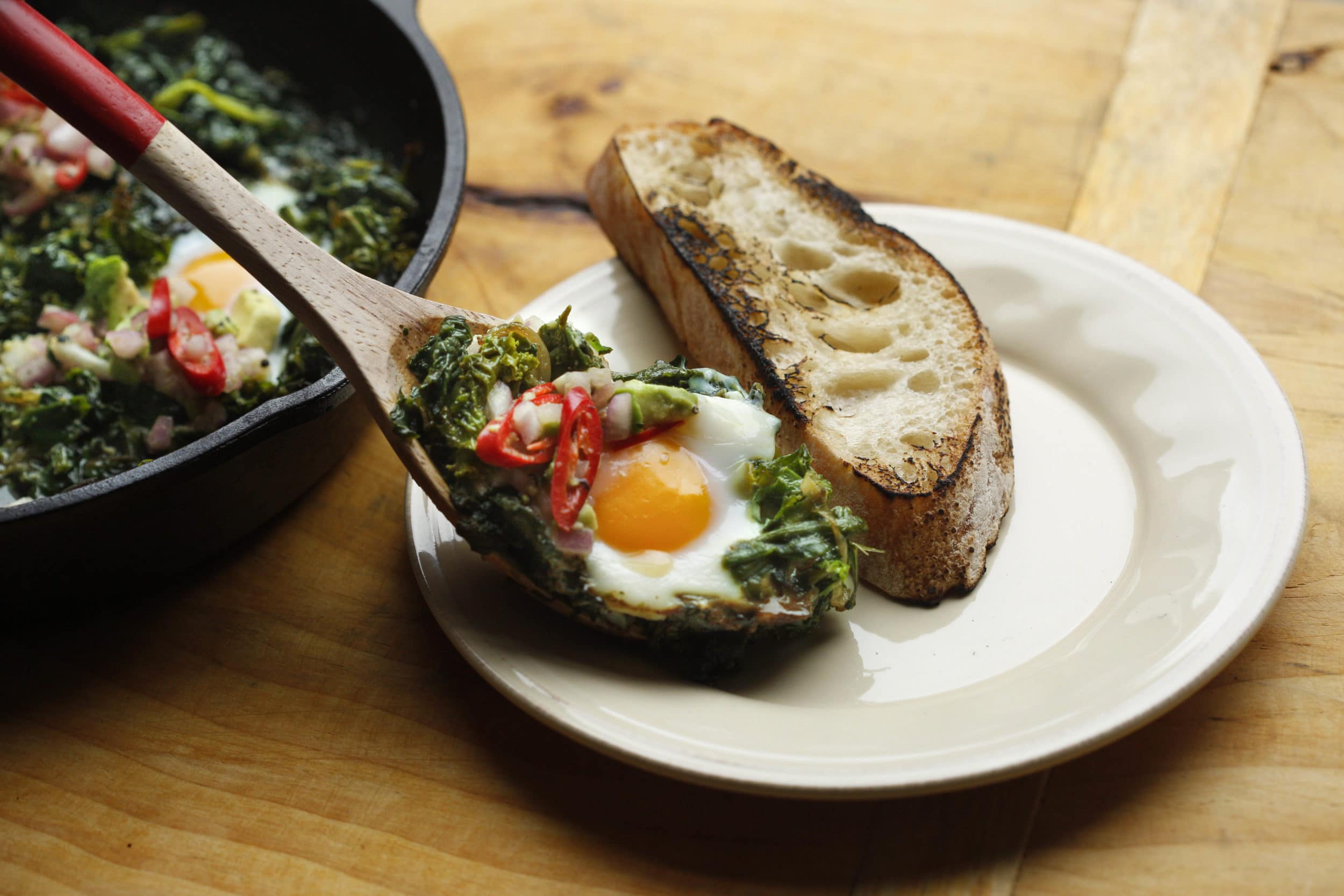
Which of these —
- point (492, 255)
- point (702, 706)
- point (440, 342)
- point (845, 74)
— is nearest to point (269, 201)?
point (492, 255)

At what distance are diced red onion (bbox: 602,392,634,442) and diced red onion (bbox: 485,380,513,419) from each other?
195 mm

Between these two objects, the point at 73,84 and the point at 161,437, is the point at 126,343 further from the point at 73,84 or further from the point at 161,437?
the point at 73,84

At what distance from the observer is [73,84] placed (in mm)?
1987

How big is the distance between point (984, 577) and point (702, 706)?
2.35ft

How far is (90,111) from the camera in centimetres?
201

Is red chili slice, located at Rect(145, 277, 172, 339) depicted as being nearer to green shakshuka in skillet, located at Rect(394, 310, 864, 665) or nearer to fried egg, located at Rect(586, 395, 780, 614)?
green shakshuka in skillet, located at Rect(394, 310, 864, 665)

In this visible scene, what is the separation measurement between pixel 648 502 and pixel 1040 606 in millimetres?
879

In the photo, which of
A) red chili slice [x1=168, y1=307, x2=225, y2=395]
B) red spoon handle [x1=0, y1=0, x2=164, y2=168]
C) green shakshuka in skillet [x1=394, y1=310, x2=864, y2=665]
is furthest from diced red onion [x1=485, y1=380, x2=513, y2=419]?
red chili slice [x1=168, y1=307, x2=225, y2=395]

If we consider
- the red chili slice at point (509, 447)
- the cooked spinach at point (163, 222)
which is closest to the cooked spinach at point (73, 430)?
the cooked spinach at point (163, 222)

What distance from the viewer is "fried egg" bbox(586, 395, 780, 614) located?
1944 millimetres

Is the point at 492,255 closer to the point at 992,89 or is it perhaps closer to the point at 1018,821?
the point at 992,89

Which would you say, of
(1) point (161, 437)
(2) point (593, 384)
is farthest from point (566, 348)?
(1) point (161, 437)

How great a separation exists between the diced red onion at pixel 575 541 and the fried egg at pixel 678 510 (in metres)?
0.03

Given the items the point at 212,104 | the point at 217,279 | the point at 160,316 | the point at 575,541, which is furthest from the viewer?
the point at 212,104
